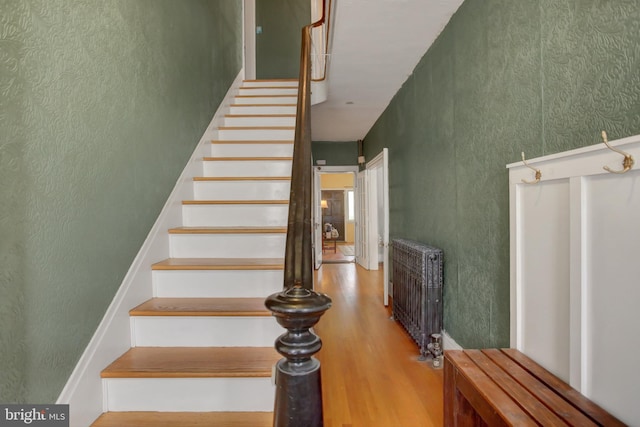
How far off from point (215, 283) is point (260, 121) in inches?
84.0

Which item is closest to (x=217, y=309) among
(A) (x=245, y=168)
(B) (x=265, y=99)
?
(A) (x=245, y=168)

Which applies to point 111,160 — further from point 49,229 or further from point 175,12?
point 175,12

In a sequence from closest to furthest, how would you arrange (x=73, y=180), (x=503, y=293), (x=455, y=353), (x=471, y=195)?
(x=73, y=180) → (x=455, y=353) → (x=503, y=293) → (x=471, y=195)

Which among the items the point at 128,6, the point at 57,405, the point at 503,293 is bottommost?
the point at 57,405

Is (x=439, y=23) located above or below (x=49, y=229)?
above

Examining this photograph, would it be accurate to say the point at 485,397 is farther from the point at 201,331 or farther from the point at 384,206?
the point at 384,206

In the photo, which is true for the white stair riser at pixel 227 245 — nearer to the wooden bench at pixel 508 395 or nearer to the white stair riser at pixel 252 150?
the white stair riser at pixel 252 150

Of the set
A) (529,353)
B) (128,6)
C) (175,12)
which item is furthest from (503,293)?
(175,12)

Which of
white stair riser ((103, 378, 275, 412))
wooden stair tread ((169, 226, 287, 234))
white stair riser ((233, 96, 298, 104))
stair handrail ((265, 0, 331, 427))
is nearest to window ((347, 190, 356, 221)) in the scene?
white stair riser ((233, 96, 298, 104))

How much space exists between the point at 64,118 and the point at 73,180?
0.80ft

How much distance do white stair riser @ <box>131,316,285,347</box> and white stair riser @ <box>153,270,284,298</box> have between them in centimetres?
26

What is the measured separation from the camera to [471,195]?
2.19 metres

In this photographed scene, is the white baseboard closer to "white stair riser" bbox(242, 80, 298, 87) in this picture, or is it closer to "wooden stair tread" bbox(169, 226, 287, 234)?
"wooden stair tread" bbox(169, 226, 287, 234)

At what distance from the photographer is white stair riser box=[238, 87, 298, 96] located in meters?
4.23
